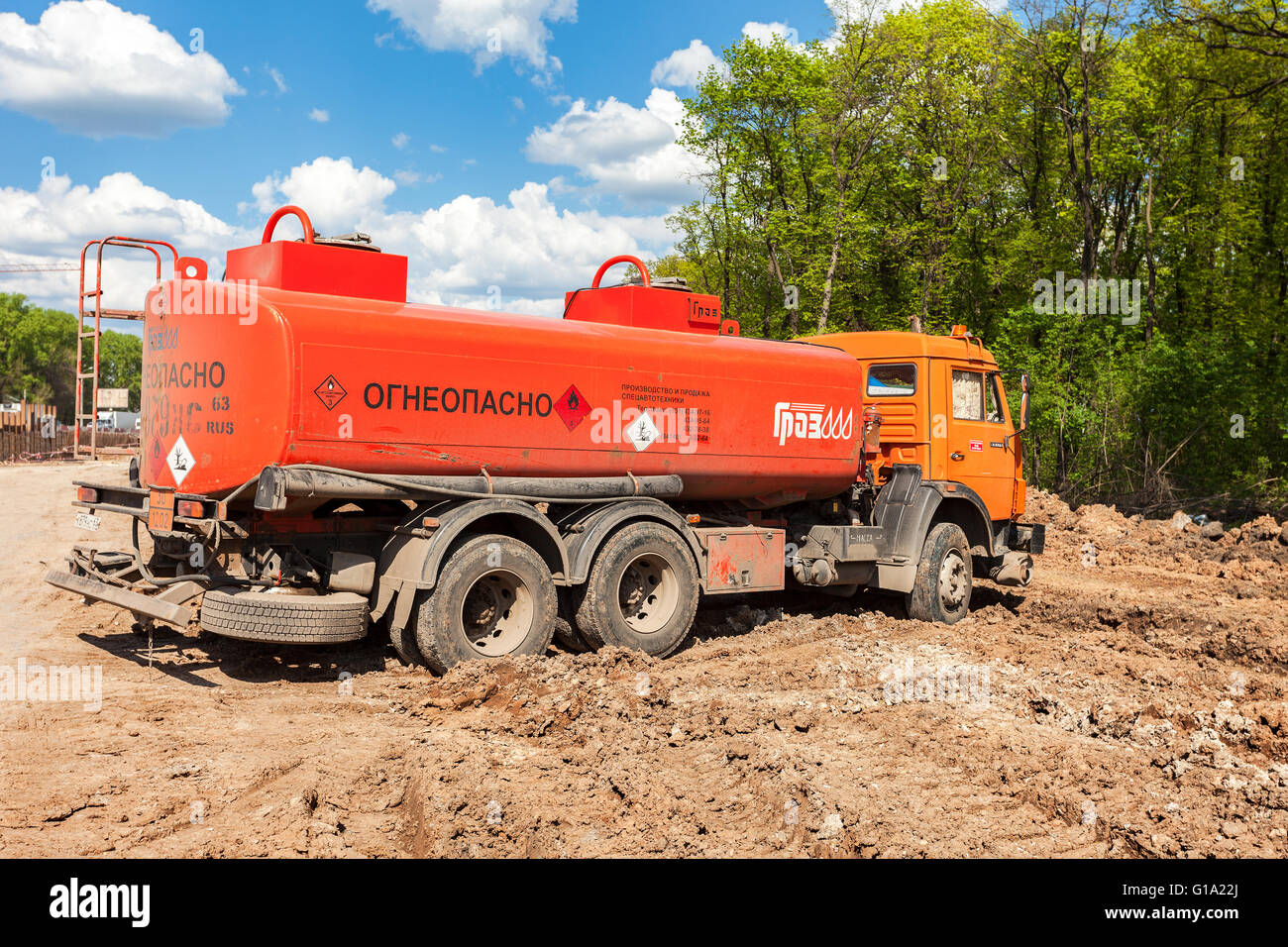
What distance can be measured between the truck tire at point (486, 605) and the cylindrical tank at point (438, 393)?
0.71 meters

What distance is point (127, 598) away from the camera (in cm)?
743

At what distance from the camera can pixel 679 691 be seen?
759cm

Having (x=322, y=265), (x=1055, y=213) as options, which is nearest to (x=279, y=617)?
(x=322, y=265)

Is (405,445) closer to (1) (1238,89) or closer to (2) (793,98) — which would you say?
(1) (1238,89)

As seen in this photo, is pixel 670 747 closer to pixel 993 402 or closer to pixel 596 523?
pixel 596 523

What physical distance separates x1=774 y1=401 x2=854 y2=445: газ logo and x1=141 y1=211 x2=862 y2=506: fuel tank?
84 millimetres

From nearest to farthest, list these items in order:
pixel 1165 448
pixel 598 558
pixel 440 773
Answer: pixel 440 773, pixel 598 558, pixel 1165 448

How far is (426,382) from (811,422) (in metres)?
4.39

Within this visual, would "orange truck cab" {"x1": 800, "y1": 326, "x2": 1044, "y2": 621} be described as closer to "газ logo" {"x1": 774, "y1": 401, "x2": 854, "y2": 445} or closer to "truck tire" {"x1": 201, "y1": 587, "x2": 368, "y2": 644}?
"газ logo" {"x1": 774, "y1": 401, "x2": 854, "y2": 445}

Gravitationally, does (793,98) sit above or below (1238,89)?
above

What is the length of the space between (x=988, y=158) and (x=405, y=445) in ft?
91.6

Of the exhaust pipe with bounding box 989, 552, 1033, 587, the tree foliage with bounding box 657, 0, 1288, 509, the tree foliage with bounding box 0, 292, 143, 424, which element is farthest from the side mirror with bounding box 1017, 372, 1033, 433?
the tree foliage with bounding box 0, 292, 143, 424

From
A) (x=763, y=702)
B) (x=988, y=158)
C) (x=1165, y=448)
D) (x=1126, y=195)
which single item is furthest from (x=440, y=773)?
(x=1126, y=195)

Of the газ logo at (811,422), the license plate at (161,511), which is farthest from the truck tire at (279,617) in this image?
the газ logo at (811,422)
